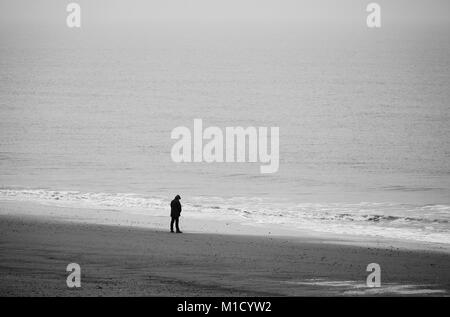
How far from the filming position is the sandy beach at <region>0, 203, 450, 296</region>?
15.4 m

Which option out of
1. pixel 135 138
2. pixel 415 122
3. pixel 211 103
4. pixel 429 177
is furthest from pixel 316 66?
pixel 429 177

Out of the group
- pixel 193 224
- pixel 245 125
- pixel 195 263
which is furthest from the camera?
pixel 245 125

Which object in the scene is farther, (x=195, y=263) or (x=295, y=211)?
(x=295, y=211)

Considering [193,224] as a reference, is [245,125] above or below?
above

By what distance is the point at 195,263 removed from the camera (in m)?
18.3

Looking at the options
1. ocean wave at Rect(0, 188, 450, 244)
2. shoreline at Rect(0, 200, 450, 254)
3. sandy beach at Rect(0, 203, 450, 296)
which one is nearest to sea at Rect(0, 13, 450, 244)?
ocean wave at Rect(0, 188, 450, 244)

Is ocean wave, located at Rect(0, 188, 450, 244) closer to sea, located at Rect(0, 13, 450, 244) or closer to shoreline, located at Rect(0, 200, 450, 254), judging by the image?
sea, located at Rect(0, 13, 450, 244)

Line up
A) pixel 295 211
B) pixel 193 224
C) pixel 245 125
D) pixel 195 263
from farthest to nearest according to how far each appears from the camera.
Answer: pixel 245 125, pixel 295 211, pixel 193 224, pixel 195 263

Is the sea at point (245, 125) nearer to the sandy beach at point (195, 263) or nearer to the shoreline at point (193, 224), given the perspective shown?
the shoreline at point (193, 224)

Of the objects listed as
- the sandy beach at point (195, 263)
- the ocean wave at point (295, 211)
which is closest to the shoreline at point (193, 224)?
the sandy beach at point (195, 263)

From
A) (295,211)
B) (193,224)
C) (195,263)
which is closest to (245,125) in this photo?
(295,211)

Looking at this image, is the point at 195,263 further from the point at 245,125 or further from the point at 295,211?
the point at 245,125

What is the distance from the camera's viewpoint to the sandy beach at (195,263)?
1541 centimetres

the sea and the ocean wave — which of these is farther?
the sea
